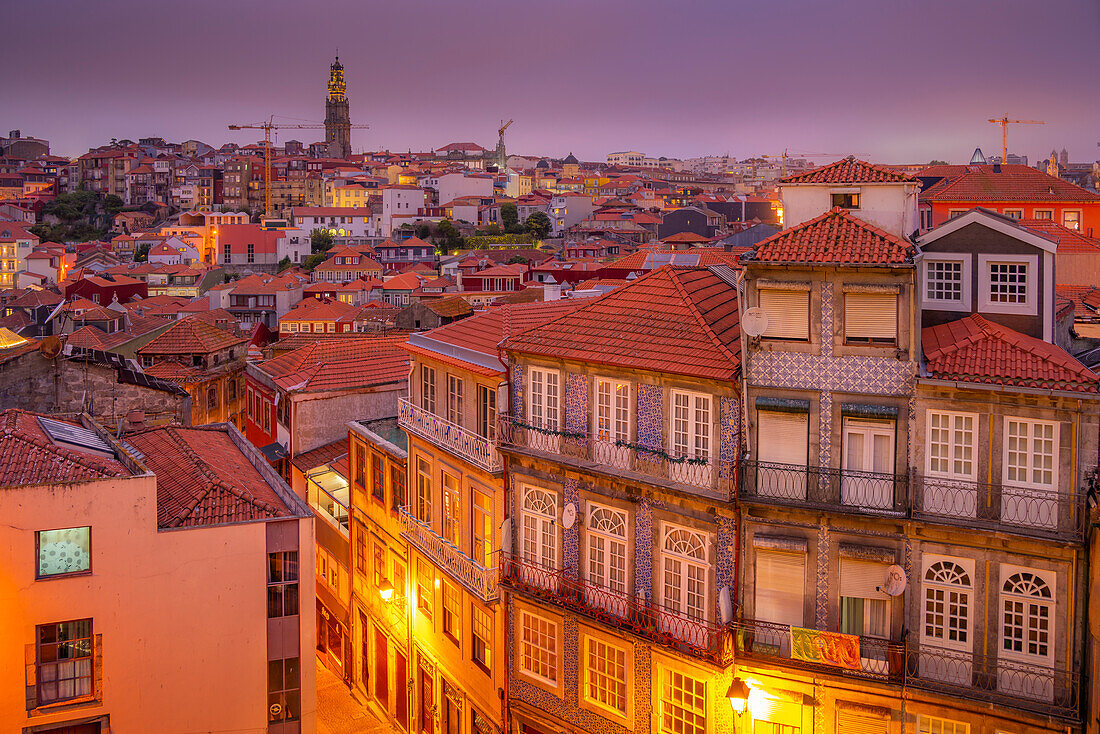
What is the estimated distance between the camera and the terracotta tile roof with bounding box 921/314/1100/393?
13.7m

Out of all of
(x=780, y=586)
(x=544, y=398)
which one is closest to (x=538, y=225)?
(x=544, y=398)

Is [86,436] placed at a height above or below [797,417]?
below

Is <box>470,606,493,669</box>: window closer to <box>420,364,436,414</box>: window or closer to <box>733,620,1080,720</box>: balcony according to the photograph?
<box>420,364,436,414</box>: window

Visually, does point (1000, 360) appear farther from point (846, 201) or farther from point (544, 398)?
point (544, 398)

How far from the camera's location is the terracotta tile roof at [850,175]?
55.7 feet

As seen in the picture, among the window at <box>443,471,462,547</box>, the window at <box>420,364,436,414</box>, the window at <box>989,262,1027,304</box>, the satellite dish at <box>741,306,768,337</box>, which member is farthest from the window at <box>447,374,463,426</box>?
the window at <box>989,262,1027,304</box>

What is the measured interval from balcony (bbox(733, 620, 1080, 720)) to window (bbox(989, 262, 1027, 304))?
5699mm

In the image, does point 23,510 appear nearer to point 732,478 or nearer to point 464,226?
point 732,478

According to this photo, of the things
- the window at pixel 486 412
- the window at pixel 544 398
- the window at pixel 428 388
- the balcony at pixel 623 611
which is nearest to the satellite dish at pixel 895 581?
the balcony at pixel 623 611

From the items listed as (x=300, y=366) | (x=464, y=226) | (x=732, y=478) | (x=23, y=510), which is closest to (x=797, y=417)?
(x=732, y=478)

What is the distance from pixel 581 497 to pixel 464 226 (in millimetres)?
114943

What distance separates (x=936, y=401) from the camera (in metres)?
14.8

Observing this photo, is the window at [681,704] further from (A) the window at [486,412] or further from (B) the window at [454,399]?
(B) the window at [454,399]

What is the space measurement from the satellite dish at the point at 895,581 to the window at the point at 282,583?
11311 millimetres
